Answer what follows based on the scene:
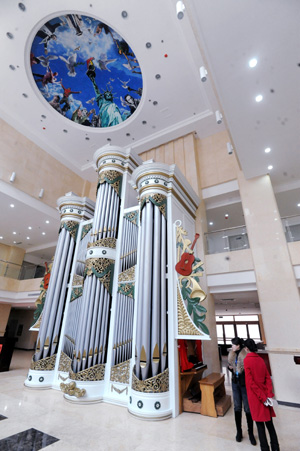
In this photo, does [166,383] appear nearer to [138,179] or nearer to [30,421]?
[30,421]

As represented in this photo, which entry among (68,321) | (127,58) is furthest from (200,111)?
(68,321)

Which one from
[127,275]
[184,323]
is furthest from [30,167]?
[184,323]

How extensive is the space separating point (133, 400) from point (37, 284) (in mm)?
8102

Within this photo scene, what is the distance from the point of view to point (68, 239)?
6.99 metres

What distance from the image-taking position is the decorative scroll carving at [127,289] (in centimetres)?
511

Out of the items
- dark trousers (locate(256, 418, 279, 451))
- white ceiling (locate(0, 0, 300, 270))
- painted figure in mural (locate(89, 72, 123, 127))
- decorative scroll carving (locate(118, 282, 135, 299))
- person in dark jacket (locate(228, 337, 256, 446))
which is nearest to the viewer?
dark trousers (locate(256, 418, 279, 451))

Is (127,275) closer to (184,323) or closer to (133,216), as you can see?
(133,216)

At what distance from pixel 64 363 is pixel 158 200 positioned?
14.4ft

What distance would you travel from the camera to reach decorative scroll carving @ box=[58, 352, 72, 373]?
5336 millimetres

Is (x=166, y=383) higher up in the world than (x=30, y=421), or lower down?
higher up

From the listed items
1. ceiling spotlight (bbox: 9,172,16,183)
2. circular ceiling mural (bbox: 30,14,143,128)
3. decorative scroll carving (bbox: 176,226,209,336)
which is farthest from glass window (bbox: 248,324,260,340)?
ceiling spotlight (bbox: 9,172,16,183)

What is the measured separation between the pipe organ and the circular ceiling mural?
388 cm

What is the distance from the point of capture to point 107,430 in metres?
3.29

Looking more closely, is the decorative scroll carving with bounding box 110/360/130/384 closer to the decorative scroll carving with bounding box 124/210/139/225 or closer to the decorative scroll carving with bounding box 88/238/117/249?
the decorative scroll carving with bounding box 88/238/117/249
